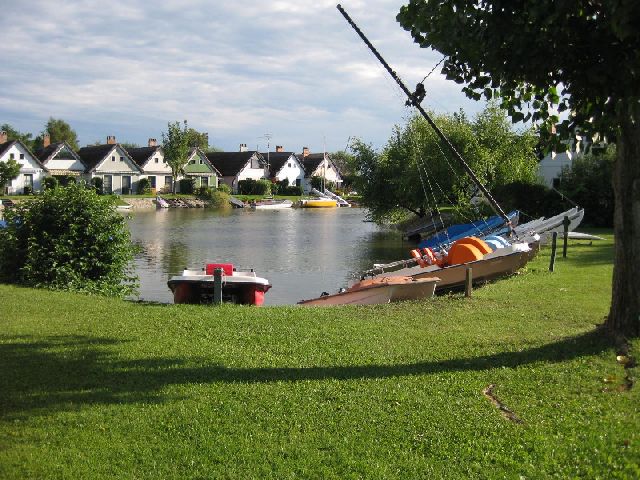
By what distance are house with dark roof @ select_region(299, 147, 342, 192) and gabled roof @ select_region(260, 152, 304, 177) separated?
3.14m

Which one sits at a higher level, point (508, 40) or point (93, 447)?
point (508, 40)

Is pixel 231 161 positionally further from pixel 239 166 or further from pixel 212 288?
pixel 212 288

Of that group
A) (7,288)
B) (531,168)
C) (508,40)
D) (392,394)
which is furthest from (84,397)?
(531,168)

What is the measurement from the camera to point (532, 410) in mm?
7750

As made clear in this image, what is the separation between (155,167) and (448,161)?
62103 millimetres

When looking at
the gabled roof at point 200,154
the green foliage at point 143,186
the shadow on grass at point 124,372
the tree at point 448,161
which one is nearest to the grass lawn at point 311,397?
the shadow on grass at point 124,372

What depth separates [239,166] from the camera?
106500mm

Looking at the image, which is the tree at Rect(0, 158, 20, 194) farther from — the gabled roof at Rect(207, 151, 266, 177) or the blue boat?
the blue boat

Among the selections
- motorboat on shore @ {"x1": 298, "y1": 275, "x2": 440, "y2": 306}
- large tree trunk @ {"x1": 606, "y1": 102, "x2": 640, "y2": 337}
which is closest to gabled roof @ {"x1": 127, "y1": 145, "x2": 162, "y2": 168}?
motorboat on shore @ {"x1": 298, "y1": 275, "x2": 440, "y2": 306}

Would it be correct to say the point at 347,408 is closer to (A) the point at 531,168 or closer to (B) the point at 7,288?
(B) the point at 7,288

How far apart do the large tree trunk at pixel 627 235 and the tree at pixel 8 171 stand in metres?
69.9

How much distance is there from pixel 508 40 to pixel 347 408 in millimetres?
4995

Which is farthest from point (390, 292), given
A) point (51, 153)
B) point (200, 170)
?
point (200, 170)

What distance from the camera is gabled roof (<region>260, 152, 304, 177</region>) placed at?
368 ft
